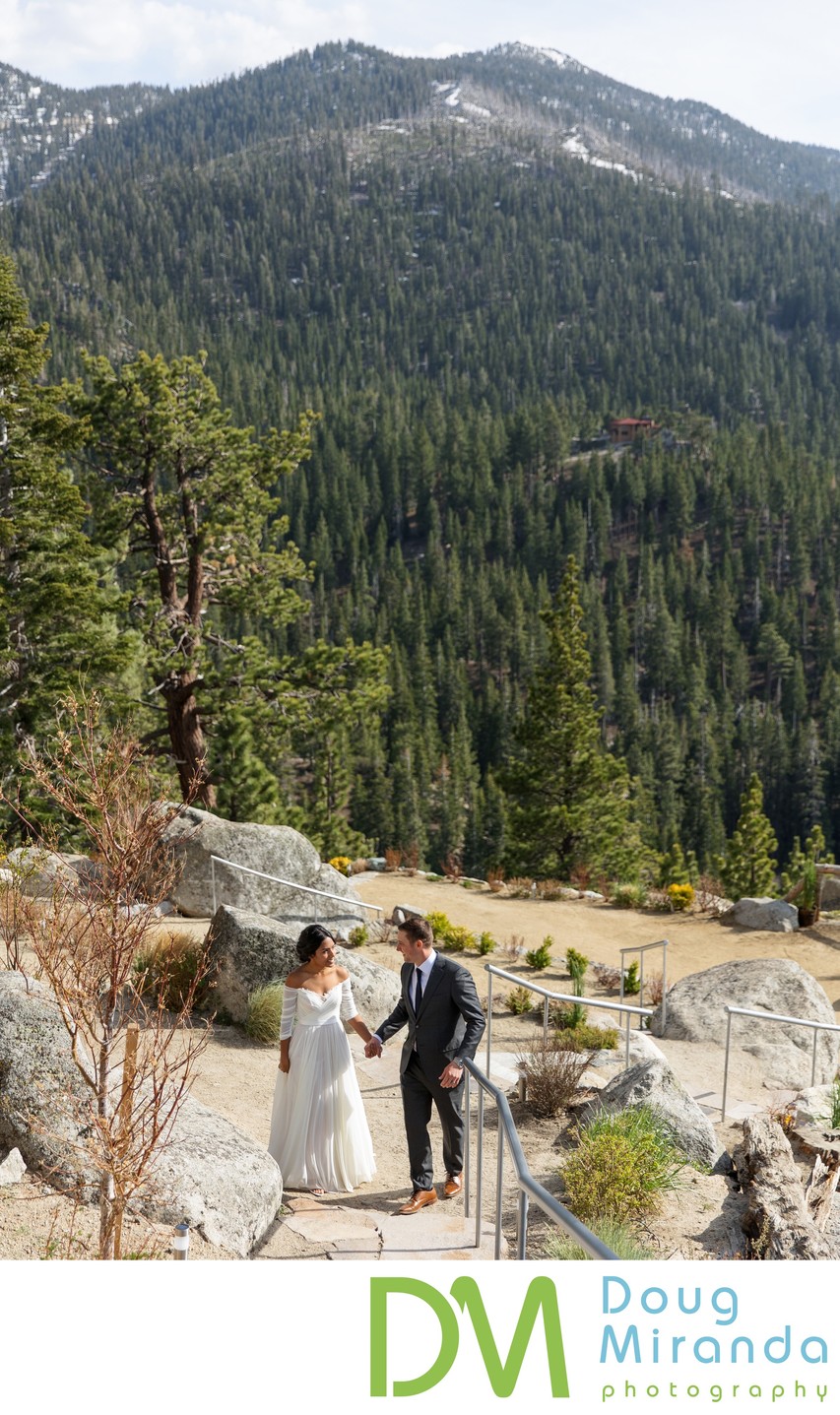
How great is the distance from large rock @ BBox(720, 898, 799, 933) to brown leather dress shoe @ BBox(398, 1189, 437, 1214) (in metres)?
14.8

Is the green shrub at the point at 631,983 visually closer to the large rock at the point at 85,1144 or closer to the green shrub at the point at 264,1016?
the green shrub at the point at 264,1016

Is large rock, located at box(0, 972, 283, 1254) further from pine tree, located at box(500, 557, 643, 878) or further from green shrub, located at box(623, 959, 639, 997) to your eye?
pine tree, located at box(500, 557, 643, 878)

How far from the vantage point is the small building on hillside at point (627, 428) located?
170 m

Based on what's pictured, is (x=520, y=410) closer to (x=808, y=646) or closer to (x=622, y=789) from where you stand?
(x=808, y=646)

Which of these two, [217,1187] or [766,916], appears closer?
[217,1187]

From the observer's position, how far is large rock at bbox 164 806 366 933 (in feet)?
50.6

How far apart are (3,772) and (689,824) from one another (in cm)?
8607

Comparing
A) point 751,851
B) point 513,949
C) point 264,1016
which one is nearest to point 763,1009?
point 513,949

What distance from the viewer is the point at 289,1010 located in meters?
7.34

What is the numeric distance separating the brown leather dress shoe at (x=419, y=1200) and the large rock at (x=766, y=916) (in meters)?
14.8

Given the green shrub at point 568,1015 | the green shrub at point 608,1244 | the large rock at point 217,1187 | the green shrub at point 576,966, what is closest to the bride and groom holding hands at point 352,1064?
the large rock at point 217,1187

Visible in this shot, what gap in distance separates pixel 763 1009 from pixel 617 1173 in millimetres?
6585

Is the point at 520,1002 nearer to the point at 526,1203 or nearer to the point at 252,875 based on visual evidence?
the point at 252,875
